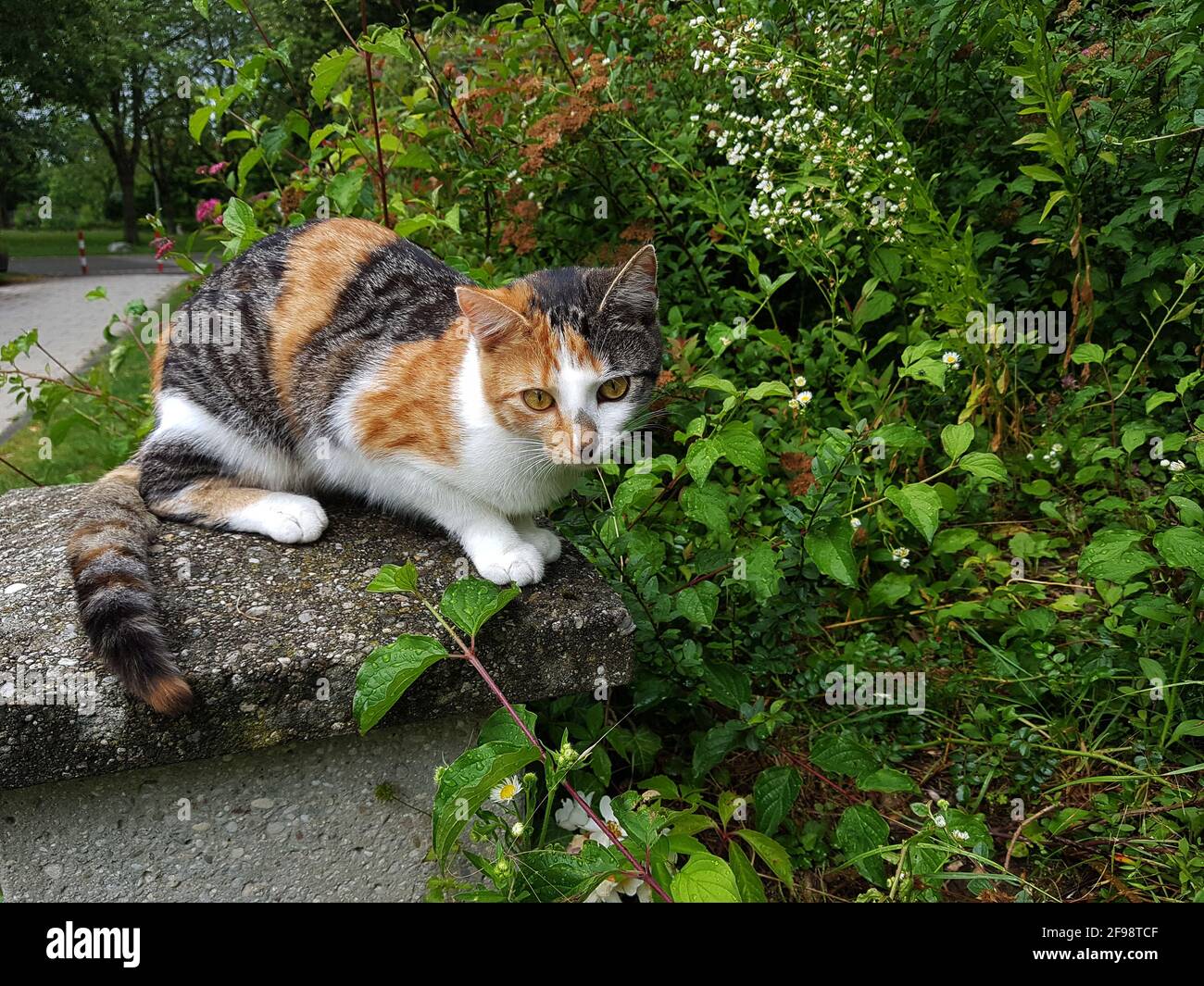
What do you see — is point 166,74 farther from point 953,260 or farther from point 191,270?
point 953,260

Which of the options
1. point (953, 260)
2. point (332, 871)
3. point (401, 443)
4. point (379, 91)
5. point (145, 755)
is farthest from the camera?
point (379, 91)

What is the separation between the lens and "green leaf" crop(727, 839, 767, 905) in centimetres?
156

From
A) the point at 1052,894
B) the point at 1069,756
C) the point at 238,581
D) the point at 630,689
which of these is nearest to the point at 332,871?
the point at 238,581

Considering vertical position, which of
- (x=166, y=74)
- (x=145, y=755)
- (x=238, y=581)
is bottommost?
(x=145, y=755)

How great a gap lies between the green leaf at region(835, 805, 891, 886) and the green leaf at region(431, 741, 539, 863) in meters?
0.69

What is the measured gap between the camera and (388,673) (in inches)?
60.4

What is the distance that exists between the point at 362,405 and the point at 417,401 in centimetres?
15

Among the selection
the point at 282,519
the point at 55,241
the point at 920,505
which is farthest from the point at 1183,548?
the point at 55,241

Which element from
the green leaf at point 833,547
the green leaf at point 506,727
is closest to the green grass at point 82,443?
the green leaf at point 506,727

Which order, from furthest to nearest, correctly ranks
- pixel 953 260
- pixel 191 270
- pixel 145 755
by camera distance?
pixel 191 270, pixel 953 260, pixel 145 755

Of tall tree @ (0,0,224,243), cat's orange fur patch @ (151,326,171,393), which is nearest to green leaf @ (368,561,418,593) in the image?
cat's orange fur patch @ (151,326,171,393)

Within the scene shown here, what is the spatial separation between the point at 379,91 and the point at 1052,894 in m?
4.97

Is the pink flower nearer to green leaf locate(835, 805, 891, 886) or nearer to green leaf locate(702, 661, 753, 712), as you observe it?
green leaf locate(702, 661, 753, 712)

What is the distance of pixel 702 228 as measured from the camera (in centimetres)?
340
